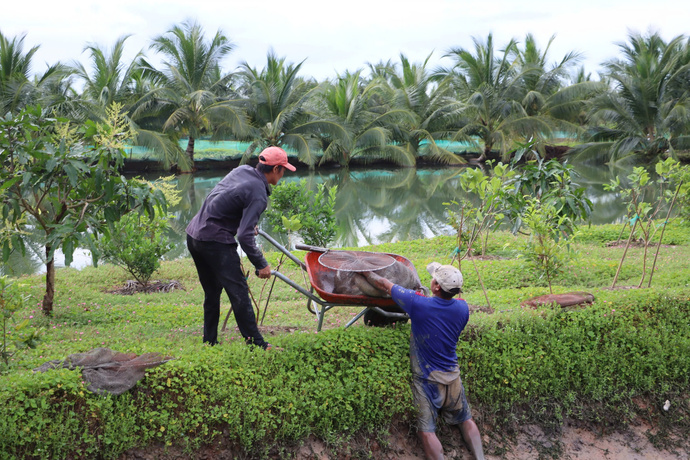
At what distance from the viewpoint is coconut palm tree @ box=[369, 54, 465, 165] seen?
3167 cm

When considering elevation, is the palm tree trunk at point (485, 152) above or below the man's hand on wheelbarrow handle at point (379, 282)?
below

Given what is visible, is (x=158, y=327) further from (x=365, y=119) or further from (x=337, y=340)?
(x=365, y=119)

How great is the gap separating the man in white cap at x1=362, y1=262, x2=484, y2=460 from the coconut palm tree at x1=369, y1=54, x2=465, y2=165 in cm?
2818

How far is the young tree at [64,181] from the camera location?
4590 mm

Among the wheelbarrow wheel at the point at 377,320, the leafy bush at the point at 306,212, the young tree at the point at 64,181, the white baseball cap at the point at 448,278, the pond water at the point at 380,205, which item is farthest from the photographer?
the pond water at the point at 380,205

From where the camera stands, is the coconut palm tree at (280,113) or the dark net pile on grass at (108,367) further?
the coconut palm tree at (280,113)

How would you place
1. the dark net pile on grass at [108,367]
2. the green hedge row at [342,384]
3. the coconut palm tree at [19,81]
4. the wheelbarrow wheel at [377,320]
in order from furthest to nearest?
the coconut palm tree at [19,81] → the wheelbarrow wheel at [377,320] → the dark net pile on grass at [108,367] → the green hedge row at [342,384]

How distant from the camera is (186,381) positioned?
3314mm

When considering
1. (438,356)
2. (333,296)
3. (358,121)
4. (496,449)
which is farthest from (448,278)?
(358,121)

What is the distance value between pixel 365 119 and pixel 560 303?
1046 inches

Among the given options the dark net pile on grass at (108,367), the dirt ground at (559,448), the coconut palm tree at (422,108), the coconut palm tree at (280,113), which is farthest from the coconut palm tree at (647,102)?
the dark net pile on grass at (108,367)

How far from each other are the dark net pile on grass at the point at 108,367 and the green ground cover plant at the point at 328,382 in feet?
0.19

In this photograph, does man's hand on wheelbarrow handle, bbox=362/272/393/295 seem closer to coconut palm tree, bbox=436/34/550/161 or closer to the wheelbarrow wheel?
the wheelbarrow wheel

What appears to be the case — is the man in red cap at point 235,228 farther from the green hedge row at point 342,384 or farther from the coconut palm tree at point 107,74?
the coconut palm tree at point 107,74
